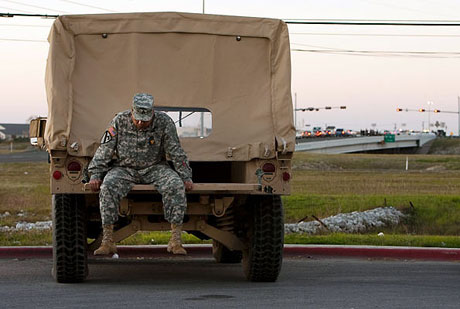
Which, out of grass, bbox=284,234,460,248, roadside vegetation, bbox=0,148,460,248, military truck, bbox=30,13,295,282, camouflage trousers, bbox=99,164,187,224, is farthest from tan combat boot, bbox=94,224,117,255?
grass, bbox=284,234,460,248

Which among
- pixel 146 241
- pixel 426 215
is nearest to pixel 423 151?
pixel 426 215

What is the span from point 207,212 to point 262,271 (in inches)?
38.6

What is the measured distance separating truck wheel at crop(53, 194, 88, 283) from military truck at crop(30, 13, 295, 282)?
0.04 feet

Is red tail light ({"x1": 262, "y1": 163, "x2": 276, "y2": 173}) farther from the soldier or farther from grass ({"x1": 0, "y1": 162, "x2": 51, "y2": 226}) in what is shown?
grass ({"x1": 0, "y1": 162, "x2": 51, "y2": 226})

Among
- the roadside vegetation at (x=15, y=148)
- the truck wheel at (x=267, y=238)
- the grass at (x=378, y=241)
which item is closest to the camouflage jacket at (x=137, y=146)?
the truck wheel at (x=267, y=238)

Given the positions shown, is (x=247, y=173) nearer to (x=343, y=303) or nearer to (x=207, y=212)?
(x=207, y=212)

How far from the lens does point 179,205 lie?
33.1ft

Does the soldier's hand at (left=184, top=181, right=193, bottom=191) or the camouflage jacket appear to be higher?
the camouflage jacket

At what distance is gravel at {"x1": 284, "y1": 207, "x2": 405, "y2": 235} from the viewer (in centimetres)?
1920

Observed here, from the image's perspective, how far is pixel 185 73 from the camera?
11.7 metres

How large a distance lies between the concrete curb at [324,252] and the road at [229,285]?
1.27 feet

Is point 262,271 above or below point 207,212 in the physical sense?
below

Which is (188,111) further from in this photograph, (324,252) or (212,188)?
(324,252)

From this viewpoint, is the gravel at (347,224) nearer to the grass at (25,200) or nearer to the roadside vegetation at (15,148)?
the grass at (25,200)
